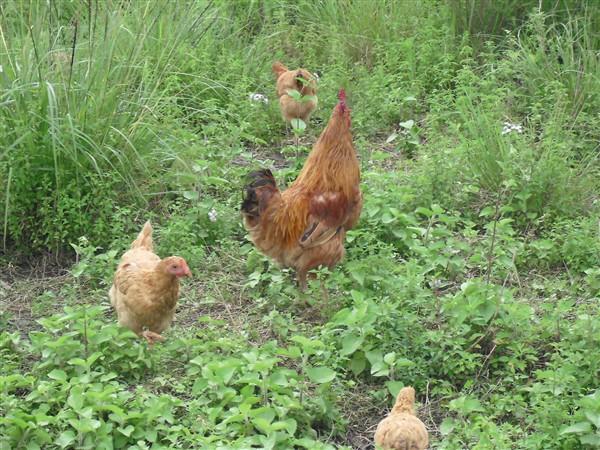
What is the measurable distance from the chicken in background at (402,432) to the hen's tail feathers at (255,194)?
2.07 m

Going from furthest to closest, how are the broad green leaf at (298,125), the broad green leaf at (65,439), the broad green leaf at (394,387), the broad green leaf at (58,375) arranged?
1. the broad green leaf at (298,125)
2. the broad green leaf at (394,387)
3. the broad green leaf at (58,375)
4. the broad green leaf at (65,439)

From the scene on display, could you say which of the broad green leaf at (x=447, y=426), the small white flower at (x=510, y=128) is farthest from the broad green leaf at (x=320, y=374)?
the small white flower at (x=510, y=128)

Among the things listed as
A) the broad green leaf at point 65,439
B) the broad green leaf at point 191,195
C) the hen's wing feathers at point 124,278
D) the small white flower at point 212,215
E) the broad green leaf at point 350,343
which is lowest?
the small white flower at point 212,215

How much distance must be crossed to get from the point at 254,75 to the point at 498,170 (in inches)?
117

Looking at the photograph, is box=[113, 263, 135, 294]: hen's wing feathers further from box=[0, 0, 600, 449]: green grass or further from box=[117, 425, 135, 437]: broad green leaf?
box=[117, 425, 135, 437]: broad green leaf

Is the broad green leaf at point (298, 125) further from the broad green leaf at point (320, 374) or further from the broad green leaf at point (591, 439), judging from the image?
the broad green leaf at point (591, 439)

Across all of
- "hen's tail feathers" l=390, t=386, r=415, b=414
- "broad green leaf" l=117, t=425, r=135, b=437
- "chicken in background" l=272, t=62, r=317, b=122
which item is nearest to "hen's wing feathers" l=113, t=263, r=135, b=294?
"broad green leaf" l=117, t=425, r=135, b=437

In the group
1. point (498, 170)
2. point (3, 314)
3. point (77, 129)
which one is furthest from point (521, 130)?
point (3, 314)

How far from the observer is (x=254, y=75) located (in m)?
10.1

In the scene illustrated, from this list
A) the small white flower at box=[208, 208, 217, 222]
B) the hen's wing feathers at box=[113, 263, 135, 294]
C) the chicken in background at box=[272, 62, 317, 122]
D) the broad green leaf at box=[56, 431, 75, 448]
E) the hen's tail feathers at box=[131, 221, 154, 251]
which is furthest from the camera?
the chicken in background at box=[272, 62, 317, 122]

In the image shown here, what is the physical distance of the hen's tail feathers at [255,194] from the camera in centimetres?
681

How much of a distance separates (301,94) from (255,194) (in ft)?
7.85

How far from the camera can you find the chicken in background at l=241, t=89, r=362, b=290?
681 cm

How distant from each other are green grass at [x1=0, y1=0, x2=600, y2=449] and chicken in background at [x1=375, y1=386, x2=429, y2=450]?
40 centimetres
